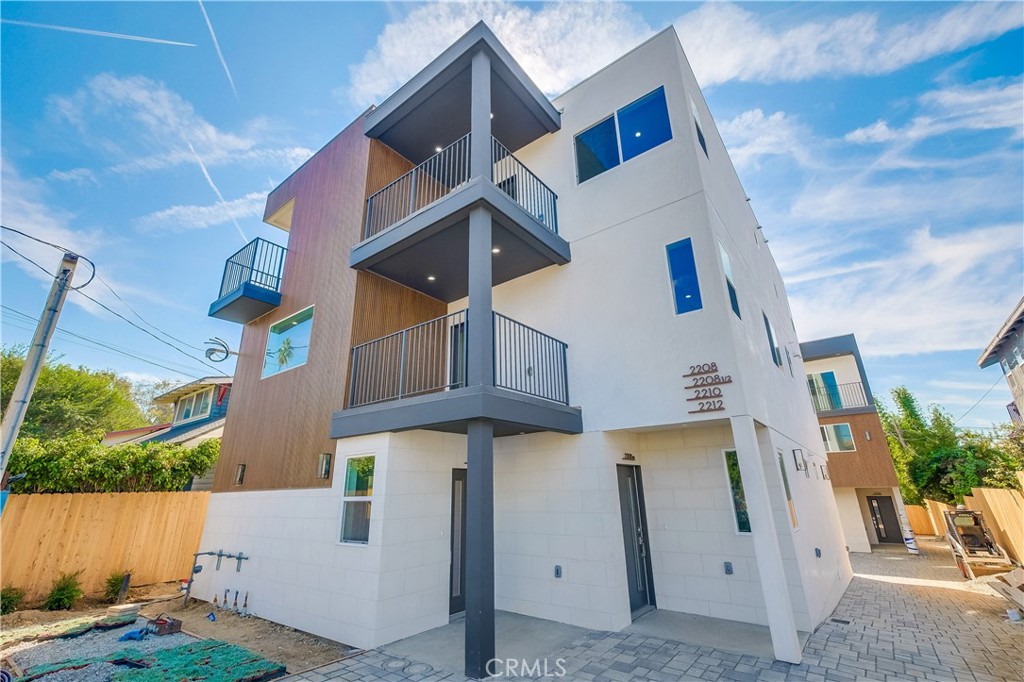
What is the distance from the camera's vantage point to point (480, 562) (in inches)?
168

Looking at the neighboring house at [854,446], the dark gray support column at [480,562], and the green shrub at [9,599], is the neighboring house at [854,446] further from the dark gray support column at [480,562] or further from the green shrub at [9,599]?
the green shrub at [9,599]

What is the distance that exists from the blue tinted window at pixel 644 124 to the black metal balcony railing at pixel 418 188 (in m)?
2.92

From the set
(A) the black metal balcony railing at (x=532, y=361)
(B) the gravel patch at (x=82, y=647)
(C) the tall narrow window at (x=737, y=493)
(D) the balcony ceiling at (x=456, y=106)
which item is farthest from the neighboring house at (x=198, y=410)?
(C) the tall narrow window at (x=737, y=493)

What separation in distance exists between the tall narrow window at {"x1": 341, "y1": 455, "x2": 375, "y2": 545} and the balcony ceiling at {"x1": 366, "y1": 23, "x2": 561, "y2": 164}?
6373 millimetres

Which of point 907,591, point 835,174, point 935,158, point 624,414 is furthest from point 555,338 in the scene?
point 935,158

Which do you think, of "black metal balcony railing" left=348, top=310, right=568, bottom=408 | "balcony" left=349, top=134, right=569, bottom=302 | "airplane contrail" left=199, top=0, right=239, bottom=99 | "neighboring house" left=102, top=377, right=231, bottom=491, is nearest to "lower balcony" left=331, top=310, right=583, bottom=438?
"black metal balcony railing" left=348, top=310, right=568, bottom=408

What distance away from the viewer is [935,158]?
10.7m

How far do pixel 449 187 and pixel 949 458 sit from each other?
20.5 m

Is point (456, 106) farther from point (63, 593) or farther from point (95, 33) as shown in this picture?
point (63, 593)

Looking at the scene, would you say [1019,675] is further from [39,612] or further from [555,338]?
[39,612]

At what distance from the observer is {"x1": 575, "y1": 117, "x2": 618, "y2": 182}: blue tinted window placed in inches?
279

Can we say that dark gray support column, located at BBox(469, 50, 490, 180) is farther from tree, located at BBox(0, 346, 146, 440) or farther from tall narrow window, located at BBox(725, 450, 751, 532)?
tree, located at BBox(0, 346, 146, 440)

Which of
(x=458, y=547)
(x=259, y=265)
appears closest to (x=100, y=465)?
(x=259, y=265)

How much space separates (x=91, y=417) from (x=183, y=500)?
17.2m
